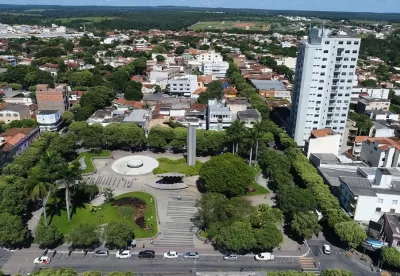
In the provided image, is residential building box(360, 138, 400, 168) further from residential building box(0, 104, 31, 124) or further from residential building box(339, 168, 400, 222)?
residential building box(0, 104, 31, 124)

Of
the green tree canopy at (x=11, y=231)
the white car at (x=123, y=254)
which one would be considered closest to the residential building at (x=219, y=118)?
the white car at (x=123, y=254)

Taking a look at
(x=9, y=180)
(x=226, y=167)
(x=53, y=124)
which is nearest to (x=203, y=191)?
(x=226, y=167)

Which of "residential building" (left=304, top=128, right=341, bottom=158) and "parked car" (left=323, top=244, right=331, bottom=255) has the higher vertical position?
"residential building" (left=304, top=128, right=341, bottom=158)

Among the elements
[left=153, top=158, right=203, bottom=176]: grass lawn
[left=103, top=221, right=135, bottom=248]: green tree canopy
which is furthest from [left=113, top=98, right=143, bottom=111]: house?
[left=103, top=221, right=135, bottom=248]: green tree canopy

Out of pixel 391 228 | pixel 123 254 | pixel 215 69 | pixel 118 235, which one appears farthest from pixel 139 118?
pixel 215 69

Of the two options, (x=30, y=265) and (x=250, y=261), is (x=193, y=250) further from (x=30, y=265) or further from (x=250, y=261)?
(x=30, y=265)

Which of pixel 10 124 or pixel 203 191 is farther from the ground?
pixel 10 124
